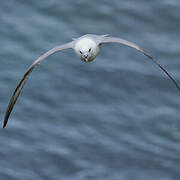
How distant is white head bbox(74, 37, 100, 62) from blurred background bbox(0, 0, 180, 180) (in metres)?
10.7

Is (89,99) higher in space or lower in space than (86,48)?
higher

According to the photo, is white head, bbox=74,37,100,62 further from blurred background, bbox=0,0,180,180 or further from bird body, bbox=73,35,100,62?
blurred background, bbox=0,0,180,180

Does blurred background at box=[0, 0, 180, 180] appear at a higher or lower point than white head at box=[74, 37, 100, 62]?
higher

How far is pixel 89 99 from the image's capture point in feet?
95.9

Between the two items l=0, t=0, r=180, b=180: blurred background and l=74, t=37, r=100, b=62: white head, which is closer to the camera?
l=74, t=37, r=100, b=62: white head

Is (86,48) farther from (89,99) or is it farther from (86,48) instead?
(89,99)

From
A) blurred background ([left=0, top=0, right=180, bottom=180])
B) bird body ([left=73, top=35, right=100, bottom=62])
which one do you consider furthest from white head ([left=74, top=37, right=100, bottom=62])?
blurred background ([left=0, top=0, right=180, bottom=180])

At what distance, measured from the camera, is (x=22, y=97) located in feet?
95.3

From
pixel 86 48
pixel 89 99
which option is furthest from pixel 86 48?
pixel 89 99

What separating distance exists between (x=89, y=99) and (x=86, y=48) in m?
12.4

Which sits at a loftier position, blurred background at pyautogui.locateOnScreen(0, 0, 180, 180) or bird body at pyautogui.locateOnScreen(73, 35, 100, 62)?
blurred background at pyautogui.locateOnScreen(0, 0, 180, 180)

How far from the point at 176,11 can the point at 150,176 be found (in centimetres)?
739

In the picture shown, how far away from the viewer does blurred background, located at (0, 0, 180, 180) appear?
27.9 metres

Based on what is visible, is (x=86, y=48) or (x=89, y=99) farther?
(x=89, y=99)
